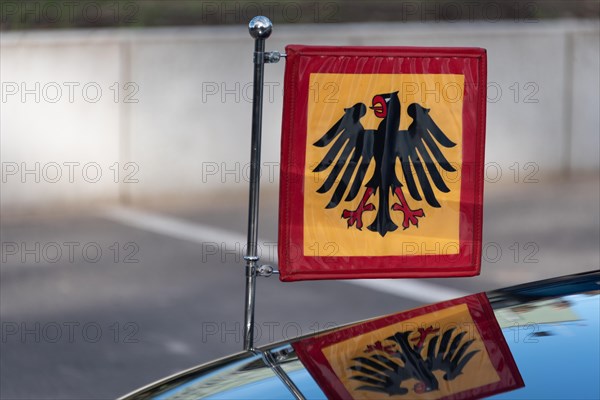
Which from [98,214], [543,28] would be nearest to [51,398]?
[98,214]

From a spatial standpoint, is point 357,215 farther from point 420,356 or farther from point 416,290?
point 416,290

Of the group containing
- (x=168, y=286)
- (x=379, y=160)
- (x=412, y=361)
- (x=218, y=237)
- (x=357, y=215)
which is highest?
(x=379, y=160)

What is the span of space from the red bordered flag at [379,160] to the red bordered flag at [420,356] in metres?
1.06

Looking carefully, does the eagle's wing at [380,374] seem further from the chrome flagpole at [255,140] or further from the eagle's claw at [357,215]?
the eagle's claw at [357,215]

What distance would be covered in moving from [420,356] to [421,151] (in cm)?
172

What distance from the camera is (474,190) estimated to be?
4.57 meters

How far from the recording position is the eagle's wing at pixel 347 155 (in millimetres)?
4438

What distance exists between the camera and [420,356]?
9.48 ft

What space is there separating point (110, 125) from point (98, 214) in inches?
33.9

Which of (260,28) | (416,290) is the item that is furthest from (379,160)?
(416,290)

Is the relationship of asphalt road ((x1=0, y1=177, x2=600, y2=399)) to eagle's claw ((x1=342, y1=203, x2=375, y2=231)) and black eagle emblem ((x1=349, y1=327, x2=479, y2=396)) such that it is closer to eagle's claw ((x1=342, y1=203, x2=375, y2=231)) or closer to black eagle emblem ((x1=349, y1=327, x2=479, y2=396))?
eagle's claw ((x1=342, y1=203, x2=375, y2=231))

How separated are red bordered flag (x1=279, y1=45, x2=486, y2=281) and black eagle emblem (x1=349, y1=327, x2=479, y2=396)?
1.35 m

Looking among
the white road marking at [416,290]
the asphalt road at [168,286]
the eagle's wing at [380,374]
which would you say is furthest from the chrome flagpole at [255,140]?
the white road marking at [416,290]

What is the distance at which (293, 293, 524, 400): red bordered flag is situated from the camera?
2615 mm
